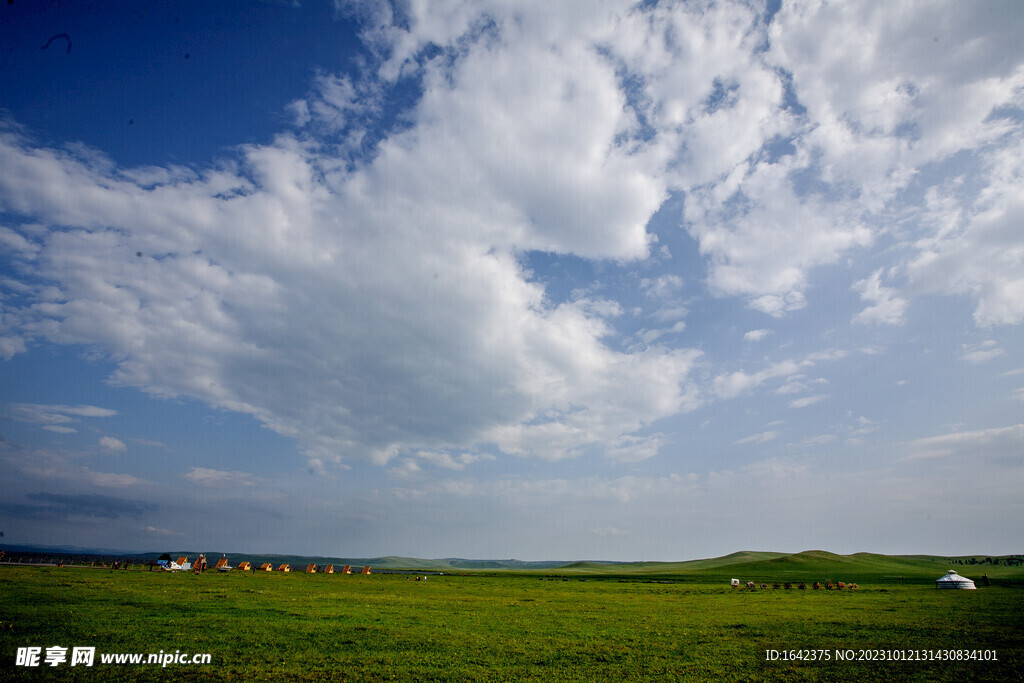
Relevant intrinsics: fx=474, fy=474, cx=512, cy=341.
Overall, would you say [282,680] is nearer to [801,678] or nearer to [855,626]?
[801,678]

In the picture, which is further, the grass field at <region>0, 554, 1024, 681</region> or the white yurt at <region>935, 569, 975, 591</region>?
the white yurt at <region>935, 569, 975, 591</region>

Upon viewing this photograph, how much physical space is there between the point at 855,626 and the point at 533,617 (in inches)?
755

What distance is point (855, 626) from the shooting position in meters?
28.0

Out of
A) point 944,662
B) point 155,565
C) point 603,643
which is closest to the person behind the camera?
point 944,662

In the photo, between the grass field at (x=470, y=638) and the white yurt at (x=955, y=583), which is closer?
the grass field at (x=470, y=638)

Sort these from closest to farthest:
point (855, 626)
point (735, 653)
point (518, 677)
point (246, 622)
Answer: point (518, 677), point (735, 653), point (246, 622), point (855, 626)

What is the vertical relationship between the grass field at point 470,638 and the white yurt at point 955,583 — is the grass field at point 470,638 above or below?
above

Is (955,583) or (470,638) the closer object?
(470,638)

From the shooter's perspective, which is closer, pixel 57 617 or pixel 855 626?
pixel 57 617

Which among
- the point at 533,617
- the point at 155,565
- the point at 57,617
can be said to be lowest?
the point at 155,565

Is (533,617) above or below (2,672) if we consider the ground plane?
below

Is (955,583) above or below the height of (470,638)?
below

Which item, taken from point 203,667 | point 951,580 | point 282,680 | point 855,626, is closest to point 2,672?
point 203,667

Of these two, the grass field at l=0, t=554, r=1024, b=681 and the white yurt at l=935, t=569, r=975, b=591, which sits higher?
the grass field at l=0, t=554, r=1024, b=681
